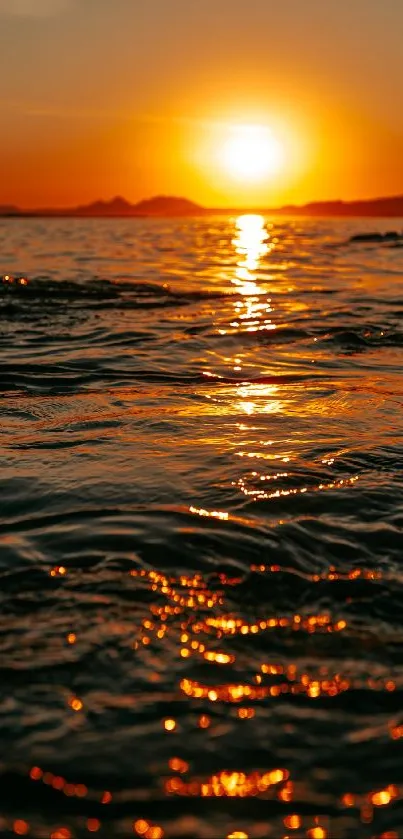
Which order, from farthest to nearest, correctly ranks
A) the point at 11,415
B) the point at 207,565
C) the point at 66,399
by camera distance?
the point at 66,399, the point at 11,415, the point at 207,565

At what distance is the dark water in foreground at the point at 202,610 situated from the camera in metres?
2.38

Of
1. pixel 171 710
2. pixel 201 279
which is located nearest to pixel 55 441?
pixel 171 710

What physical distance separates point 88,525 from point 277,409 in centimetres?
314

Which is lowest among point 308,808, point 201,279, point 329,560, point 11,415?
point 308,808

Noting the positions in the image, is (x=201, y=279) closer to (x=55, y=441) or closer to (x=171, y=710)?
(x=55, y=441)

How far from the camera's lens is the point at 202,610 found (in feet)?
11.0

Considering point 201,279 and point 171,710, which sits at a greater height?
point 201,279

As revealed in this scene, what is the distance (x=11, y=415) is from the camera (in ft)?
22.9

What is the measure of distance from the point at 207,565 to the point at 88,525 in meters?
0.80

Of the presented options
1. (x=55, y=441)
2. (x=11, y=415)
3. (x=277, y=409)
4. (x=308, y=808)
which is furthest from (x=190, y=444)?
(x=308, y=808)

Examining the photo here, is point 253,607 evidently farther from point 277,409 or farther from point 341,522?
point 277,409

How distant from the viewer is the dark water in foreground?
2.38 metres

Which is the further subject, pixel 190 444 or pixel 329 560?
pixel 190 444

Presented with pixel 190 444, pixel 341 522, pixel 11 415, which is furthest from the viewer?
pixel 11 415
